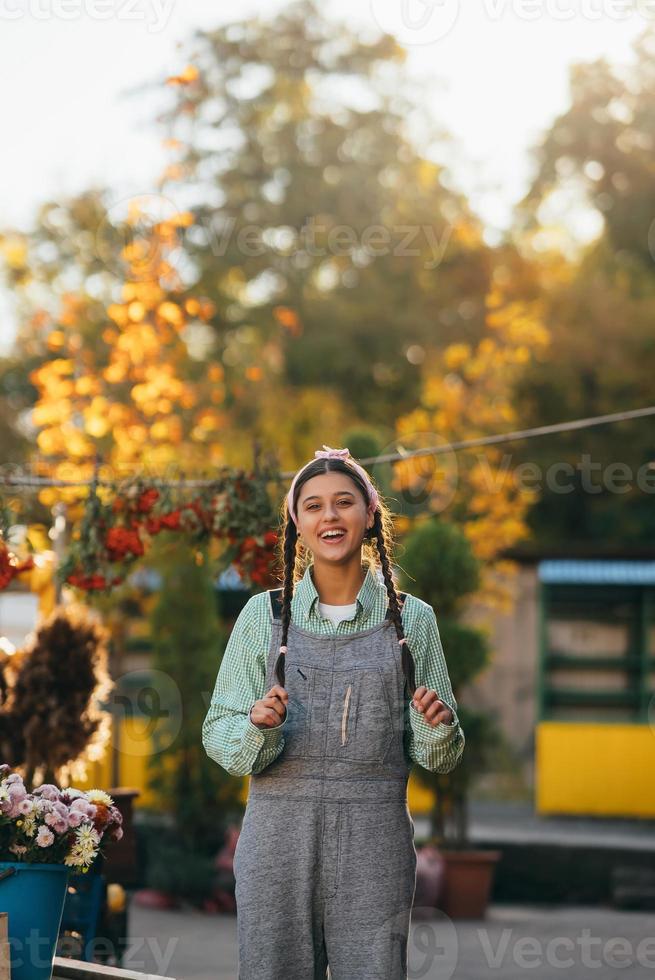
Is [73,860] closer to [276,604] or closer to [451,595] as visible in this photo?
[276,604]

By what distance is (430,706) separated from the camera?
297 centimetres

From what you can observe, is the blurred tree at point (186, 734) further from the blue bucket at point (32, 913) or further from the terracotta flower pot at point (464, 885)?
the blue bucket at point (32, 913)

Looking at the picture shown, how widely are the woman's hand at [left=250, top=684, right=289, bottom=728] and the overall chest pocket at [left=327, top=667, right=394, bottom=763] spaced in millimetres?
173

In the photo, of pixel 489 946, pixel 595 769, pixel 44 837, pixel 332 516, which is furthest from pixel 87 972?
pixel 595 769

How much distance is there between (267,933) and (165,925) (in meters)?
7.08

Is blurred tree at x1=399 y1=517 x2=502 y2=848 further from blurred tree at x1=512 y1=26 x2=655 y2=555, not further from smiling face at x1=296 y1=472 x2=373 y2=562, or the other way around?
blurred tree at x1=512 y1=26 x2=655 y2=555

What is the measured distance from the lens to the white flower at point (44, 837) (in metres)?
3.98

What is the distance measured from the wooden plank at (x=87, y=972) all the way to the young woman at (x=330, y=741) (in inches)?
35.7

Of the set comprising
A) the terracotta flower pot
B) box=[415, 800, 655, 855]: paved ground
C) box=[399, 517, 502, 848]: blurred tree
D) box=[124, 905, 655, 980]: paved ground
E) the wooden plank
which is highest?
box=[399, 517, 502, 848]: blurred tree

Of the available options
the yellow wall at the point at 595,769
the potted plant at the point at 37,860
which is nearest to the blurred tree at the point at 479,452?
the yellow wall at the point at 595,769

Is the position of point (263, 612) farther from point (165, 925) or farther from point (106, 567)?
point (165, 925)

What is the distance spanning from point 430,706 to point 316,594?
1.33 feet

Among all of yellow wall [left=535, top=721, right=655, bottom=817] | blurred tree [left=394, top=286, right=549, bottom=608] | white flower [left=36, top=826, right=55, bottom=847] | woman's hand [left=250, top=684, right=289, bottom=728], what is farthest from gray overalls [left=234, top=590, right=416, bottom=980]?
yellow wall [left=535, top=721, right=655, bottom=817]

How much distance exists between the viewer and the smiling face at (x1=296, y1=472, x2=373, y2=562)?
126 inches
